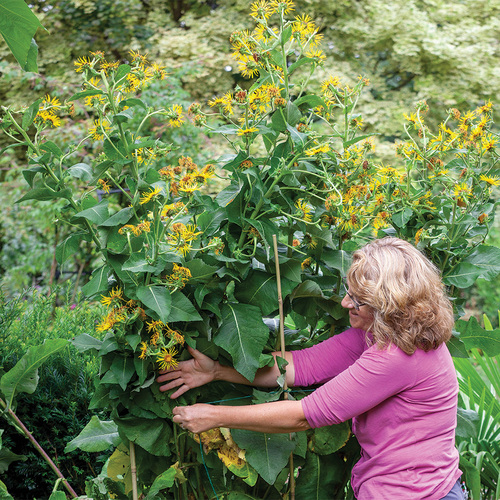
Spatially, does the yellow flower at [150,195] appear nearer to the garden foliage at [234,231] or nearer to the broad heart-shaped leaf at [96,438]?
the garden foliage at [234,231]

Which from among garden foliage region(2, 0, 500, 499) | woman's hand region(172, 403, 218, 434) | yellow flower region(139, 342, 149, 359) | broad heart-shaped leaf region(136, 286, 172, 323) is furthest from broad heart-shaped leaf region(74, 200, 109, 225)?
woman's hand region(172, 403, 218, 434)

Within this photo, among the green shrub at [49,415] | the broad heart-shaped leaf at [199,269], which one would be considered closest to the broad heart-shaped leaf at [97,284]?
the broad heart-shaped leaf at [199,269]

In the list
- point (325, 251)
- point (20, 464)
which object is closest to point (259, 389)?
point (325, 251)

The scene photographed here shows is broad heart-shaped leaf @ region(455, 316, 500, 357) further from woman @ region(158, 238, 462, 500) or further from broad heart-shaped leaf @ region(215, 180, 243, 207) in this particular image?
broad heart-shaped leaf @ region(215, 180, 243, 207)

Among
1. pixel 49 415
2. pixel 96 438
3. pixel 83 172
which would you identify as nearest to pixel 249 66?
pixel 83 172

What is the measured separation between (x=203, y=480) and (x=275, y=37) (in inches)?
52.3

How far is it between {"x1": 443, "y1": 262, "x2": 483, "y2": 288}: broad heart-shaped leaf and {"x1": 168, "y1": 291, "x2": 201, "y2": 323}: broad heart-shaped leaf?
835 mm

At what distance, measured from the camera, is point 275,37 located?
4.95ft

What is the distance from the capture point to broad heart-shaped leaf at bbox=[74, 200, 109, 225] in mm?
1473

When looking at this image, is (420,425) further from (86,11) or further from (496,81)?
(86,11)

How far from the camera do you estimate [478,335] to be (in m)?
1.91

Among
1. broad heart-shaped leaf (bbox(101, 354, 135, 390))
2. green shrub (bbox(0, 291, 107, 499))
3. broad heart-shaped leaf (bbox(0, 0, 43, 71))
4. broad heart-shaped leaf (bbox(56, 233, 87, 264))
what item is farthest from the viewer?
green shrub (bbox(0, 291, 107, 499))

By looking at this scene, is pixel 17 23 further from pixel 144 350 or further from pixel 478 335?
pixel 478 335

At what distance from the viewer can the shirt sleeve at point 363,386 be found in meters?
1.49
